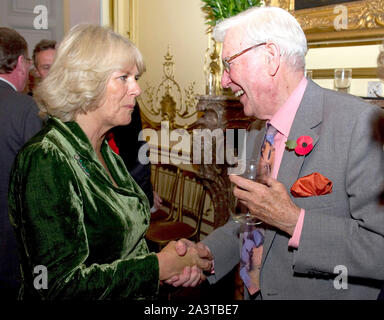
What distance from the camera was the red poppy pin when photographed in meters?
1.49

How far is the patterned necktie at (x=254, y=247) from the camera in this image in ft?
5.53

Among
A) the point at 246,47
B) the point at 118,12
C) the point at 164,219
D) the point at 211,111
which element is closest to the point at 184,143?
the point at 164,219

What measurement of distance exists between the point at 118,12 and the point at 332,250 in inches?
207

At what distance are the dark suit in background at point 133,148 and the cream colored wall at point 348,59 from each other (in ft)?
5.09

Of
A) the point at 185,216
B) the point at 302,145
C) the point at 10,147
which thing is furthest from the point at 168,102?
the point at 302,145

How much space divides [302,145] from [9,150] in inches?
76.4

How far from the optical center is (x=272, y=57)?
1652 millimetres

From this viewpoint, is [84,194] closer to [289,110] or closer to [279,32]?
[289,110]

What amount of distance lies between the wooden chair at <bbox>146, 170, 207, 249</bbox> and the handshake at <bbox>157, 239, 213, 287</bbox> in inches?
78.1

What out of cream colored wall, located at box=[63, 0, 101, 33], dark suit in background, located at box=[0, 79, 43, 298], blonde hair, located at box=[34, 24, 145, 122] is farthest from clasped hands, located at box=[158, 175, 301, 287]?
cream colored wall, located at box=[63, 0, 101, 33]

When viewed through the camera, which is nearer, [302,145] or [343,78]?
[302,145]

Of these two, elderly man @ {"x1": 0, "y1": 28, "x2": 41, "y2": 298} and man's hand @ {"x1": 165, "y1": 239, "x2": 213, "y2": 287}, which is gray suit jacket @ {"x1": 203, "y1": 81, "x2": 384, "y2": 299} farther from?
elderly man @ {"x1": 0, "y1": 28, "x2": 41, "y2": 298}

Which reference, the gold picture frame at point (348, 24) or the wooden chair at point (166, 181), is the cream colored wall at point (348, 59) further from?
the wooden chair at point (166, 181)

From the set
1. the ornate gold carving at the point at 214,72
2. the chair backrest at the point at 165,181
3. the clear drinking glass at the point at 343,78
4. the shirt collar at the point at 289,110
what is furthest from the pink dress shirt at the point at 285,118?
the chair backrest at the point at 165,181
